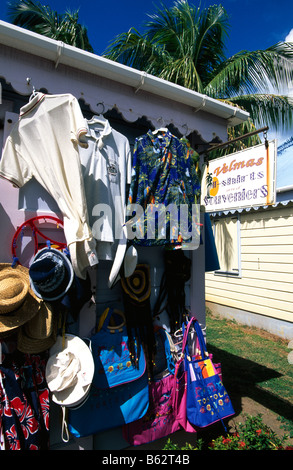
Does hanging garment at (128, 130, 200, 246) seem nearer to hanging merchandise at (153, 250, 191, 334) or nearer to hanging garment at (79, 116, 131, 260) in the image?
hanging garment at (79, 116, 131, 260)

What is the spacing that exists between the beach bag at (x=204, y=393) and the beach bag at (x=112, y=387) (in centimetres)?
44

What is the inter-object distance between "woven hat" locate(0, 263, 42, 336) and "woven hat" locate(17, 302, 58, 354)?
3.0 inches

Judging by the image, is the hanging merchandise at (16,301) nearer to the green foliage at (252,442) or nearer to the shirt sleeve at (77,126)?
the shirt sleeve at (77,126)

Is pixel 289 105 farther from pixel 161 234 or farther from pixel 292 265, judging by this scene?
pixel 161 234

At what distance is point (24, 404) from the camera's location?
2.00 meters

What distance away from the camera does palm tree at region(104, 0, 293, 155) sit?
24.4 ft

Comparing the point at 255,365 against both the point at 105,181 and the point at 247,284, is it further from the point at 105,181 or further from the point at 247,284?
the point at 105,181

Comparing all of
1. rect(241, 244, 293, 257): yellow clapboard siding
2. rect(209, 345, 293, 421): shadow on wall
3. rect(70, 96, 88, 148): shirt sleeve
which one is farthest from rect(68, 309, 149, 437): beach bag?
rect(241, 244, 293, 257): yellow clapboard siding

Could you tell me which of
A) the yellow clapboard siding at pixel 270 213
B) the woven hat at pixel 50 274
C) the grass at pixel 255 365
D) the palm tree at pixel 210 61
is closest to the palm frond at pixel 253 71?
the palm tree at pixel 210 61

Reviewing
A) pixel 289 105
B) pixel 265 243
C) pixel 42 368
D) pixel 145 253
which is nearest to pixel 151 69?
pixel 289 105

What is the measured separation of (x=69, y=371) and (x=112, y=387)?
0.46 meters

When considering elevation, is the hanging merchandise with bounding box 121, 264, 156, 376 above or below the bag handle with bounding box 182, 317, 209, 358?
above

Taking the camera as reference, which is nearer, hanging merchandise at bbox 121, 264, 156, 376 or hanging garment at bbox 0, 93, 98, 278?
hanging garment at bbox 0, 93, 98, 278
